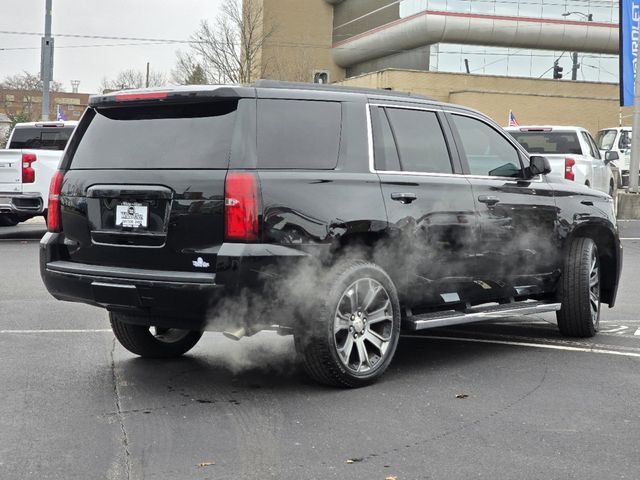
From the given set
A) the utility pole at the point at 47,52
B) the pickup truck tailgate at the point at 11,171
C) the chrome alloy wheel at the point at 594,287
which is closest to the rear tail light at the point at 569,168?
the pickup truck tailgate at the point at 11,171

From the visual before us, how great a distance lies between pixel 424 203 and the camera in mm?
6465

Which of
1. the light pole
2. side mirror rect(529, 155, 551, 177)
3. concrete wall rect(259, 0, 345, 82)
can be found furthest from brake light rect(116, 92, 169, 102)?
concrete wall rect(259, 0, 345, 82)

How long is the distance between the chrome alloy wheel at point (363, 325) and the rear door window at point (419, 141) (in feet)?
3.03

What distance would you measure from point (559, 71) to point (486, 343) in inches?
1823

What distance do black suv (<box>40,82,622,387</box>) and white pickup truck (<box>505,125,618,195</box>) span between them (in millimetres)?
11412

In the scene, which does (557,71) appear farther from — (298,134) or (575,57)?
(298,134)

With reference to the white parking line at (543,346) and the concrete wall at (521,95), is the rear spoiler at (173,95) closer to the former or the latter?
the white parking line at (543,346)

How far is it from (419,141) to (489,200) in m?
0.72

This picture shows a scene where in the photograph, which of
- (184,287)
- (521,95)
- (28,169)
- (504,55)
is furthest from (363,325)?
(504,55)

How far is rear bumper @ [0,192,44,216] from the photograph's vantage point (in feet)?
52.2

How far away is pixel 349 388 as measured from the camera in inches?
236

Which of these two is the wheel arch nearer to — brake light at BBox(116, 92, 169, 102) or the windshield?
brake light at BBox(116, 92, 169, 102)

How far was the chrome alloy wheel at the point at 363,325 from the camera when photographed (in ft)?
19.4

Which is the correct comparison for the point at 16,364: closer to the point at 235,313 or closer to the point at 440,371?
the point at 235,313
